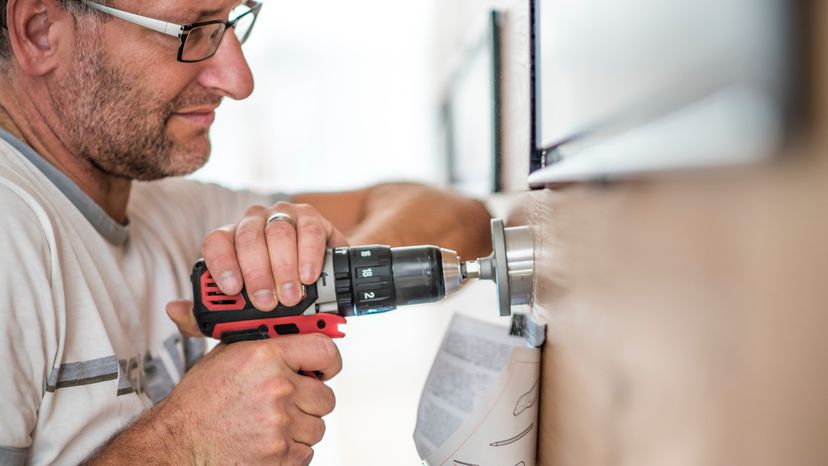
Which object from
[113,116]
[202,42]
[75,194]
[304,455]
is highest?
[202,42]

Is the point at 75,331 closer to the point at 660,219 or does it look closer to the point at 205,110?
the point at 205,110

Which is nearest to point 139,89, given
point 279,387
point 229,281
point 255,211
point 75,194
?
point 75,194

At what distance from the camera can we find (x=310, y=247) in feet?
2.22

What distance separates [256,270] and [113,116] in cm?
40

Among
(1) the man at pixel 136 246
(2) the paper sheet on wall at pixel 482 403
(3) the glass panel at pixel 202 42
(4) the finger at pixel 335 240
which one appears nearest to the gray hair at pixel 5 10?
(1) the man at pixel 136 246

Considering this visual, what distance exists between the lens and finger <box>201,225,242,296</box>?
0.68 metres

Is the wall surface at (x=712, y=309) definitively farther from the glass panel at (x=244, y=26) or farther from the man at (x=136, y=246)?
the glass panel at (x=244, y=26)

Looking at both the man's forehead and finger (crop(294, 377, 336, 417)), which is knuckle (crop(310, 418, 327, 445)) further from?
the man's forehead

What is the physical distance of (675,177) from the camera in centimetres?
27

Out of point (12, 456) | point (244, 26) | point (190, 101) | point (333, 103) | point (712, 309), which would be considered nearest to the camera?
point (712, 309)

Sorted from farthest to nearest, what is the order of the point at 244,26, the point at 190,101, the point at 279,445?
the point at 244,26 → the point at 190,101 → the point at 279,445

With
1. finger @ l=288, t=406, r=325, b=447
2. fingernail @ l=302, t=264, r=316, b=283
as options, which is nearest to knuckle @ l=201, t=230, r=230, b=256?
fingernail @ l=302, t=264, r=316, b=283

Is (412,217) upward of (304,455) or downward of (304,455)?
upward

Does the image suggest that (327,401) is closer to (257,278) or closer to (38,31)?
(257,278)
